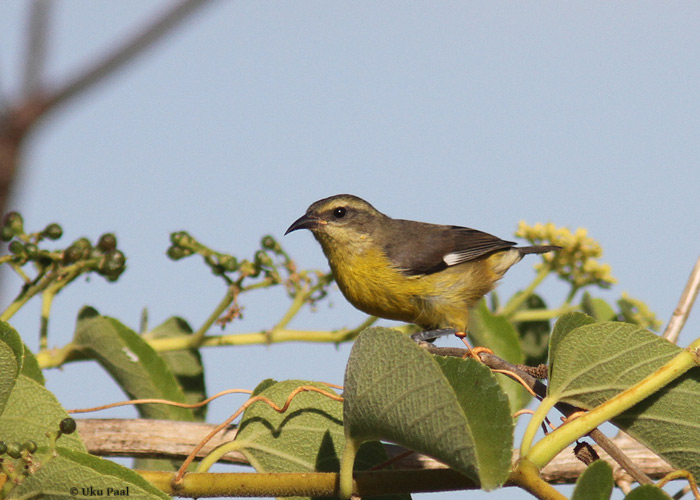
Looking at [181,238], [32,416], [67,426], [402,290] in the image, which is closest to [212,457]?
[67,426]

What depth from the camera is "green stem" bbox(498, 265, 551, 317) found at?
430 cm

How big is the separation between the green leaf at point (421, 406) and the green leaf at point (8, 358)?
2.64ft

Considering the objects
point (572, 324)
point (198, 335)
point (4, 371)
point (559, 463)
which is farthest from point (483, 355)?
point (198, 335)

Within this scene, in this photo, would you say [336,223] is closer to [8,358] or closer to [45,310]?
[45,310]

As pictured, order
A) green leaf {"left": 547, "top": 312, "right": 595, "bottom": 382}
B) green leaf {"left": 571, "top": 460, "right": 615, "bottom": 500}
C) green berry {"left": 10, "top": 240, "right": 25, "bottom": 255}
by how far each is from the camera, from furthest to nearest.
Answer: green berry {"left": 10, "top": 240, "right": 25, "bottom": 255}
green leaf {"left": 547, "top": 312, "right": 595, "bottom": 382}
green leaf {"left": 571, "top": 460, "right": 615, "bottom": 500}

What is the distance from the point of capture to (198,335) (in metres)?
3.85

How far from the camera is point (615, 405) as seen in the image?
1.92 metres

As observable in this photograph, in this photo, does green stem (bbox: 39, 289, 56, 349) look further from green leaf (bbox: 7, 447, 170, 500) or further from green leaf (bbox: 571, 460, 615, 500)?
green leaf (bbox: 571, 460, 615, 500)

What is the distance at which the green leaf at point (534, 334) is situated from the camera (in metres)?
4.20

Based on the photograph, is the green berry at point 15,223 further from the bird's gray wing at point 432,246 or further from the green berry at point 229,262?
the bird's gray wing at point 432,246

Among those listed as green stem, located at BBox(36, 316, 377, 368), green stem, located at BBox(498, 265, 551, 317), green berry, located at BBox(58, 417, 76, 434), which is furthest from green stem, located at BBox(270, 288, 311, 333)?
green berry, located at BBox(58, 417, 76, 434)

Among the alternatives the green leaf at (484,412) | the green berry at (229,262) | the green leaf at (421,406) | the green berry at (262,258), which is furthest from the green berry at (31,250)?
the green leaf at (484,412)

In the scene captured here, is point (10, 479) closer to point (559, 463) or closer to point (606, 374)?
point (606, 374)

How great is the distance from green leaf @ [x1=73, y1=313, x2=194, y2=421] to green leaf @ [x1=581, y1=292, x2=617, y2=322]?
2.11 meters
